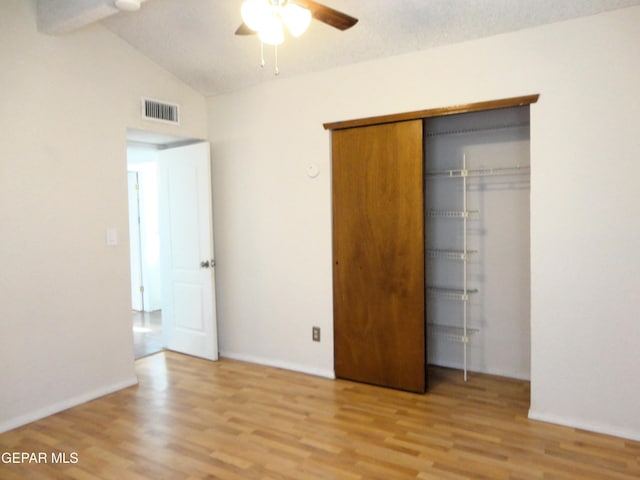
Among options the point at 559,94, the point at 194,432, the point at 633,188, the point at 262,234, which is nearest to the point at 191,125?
the point at 262,234

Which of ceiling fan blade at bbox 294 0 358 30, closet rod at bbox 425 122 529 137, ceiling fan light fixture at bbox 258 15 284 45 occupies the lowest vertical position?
closet rod at bbox 425 122 529 137

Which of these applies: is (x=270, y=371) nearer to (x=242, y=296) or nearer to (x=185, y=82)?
(x=242, y=296)

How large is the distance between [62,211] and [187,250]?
4.25 feet

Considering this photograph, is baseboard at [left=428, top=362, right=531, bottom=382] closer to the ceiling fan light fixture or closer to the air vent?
the ceiling fan light fixture

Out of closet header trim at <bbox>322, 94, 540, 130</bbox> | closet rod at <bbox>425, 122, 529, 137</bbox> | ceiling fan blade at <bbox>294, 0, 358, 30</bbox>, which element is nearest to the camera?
ceiling fan blade at <bbox>294, 0, 358, 30</bbox>

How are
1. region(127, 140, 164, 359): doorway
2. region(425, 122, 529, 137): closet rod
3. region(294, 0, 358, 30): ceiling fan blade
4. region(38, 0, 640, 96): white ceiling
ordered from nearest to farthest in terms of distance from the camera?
region(294, 0, 358, 30): ceiling fan blade < region(38, 0, 640, 96): white ceiling < region(425, 122, 529, 137): closet rod < region(127, 140, 164, 359): doorway

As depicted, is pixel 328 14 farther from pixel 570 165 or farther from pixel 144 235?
pixel 144 235

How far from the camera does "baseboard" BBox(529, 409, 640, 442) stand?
2.62 m

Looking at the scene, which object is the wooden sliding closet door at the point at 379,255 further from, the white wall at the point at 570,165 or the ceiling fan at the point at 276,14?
the ceiling fan at the point at 276,14

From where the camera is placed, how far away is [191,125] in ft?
13.5

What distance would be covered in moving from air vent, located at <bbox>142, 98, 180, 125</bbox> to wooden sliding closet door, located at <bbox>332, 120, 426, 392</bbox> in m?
1.46

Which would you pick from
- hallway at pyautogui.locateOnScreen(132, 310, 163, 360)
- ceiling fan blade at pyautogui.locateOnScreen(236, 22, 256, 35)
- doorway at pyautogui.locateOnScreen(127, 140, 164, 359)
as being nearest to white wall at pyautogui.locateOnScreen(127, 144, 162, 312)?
doorway at pyautogui.locateOnScreen(127, 140, 164, 359)

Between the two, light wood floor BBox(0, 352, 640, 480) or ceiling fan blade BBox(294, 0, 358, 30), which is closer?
ceiling fan blade BBox(294, 0, 358, 30)

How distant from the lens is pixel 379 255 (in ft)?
11.2
